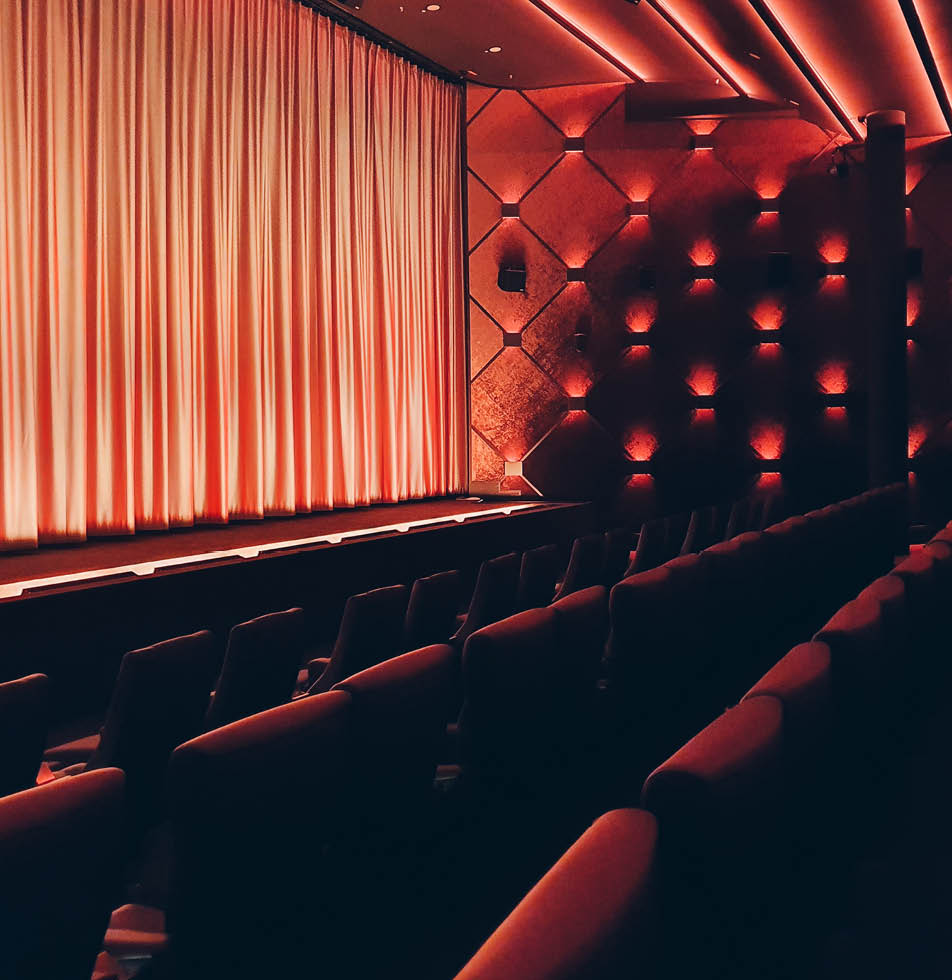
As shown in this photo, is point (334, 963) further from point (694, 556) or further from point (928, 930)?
point (694, 556)

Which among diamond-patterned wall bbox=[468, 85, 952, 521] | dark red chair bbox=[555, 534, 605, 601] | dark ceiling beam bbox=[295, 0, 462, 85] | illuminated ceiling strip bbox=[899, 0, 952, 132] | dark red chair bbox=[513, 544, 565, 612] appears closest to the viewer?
dark red chair bbox=[513, 544, 565, 612]

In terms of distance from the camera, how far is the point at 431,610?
3.43 m

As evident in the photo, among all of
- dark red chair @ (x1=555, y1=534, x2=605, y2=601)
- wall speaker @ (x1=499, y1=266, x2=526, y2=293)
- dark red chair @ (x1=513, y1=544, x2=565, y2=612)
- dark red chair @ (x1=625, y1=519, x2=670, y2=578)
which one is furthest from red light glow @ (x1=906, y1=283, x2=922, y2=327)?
dark red chair @ (x1=513, y1=544, x2=565, y2=612)

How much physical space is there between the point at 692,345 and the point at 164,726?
760cm

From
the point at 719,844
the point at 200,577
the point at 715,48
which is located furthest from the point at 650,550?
the point at 715,48

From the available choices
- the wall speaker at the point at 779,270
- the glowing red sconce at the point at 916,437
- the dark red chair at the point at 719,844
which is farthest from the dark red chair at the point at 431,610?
the glowing red sconce at the point at 916,437

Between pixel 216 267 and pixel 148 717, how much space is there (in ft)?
17.0

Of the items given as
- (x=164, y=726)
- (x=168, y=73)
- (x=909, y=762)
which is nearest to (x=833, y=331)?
(x=168, y=73)

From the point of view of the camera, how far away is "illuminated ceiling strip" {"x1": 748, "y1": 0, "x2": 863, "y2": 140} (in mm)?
6824

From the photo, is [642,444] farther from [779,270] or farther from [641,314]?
[779,270]

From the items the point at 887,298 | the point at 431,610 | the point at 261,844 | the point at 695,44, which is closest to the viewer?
the point at 261,844

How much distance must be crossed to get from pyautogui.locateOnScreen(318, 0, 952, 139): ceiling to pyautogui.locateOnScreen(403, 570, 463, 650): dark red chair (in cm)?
504

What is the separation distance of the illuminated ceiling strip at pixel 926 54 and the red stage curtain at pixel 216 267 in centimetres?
388

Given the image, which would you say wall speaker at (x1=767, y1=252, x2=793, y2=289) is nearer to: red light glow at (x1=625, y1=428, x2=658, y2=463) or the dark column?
the dark column
